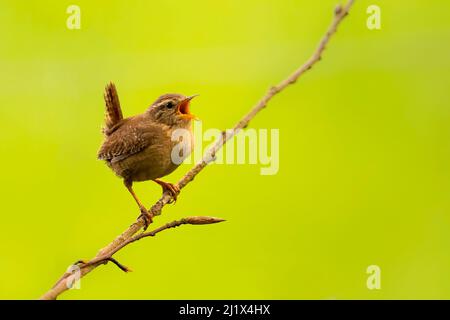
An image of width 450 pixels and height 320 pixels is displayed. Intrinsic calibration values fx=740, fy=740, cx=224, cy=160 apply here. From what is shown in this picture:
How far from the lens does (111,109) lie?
233 cm

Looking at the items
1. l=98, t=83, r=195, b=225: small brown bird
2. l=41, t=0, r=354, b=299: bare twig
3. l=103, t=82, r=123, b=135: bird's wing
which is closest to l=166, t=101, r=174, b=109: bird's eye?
l=98, t=83, r=195, b=225: small brown bird

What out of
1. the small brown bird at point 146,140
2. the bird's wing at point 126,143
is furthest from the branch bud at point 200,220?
the bird's wing at point 126,143

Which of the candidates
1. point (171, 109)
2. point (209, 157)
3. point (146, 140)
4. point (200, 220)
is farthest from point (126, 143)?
point (200, 220)

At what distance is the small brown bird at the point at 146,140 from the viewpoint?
216 centimetres

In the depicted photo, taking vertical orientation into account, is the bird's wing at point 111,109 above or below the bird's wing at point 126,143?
above

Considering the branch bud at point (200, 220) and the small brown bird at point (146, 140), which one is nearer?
the branch bud at point (200, 220)

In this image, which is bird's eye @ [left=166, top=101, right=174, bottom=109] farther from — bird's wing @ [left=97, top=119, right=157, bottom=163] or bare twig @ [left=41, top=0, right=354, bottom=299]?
bare twig @ [left=41, top=0, right=354, bottom=299]

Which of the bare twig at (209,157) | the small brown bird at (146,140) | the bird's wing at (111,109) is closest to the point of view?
the bare twig at (209,157)

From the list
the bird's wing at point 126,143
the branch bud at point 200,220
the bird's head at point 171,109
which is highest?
the bird's head at point 171,109

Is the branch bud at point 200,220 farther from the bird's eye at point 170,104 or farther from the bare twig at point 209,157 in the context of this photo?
the bird's eye at point 170,104

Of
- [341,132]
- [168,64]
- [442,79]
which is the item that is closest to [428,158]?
[341,132]

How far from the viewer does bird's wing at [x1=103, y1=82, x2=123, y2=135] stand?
7.44 feet

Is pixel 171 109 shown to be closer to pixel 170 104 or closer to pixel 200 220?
pixel 170 104

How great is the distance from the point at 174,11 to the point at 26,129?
193 cm
